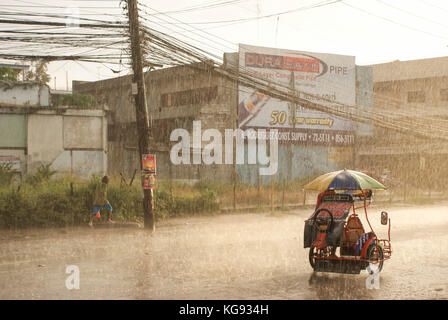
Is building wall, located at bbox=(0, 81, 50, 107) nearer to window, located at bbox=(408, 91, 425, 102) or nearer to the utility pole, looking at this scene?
the utility pole

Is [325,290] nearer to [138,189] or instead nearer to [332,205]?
[332,205]

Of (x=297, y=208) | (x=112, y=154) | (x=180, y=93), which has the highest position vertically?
(x=180, y=93)

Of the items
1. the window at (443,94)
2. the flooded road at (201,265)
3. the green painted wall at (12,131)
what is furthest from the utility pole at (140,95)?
the window at (443,94)

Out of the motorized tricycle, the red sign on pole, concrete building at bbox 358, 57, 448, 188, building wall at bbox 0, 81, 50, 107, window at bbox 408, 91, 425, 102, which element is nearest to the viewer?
the motorized tricycle

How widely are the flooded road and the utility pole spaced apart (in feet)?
2.60

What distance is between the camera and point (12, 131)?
1112 inches

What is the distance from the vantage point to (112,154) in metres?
39.6

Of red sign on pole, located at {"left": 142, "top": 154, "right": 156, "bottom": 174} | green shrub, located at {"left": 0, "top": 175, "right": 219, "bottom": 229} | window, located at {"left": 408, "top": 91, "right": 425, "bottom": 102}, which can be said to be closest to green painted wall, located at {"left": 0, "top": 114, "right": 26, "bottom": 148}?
green shrub, located at {"left": 0, "top": 175, "right": 219, "bottom": 229}

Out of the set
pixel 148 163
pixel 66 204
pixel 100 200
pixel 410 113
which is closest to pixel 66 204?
pixel 66 204

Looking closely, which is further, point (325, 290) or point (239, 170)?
point (239, 170)

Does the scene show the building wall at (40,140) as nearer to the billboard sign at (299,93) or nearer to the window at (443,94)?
the billboard sign at (299,93)

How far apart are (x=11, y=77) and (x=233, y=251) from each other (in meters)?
30.9

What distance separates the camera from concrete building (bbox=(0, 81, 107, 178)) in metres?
28.3

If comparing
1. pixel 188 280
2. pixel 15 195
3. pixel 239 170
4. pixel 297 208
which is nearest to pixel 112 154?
pixel 239 170
